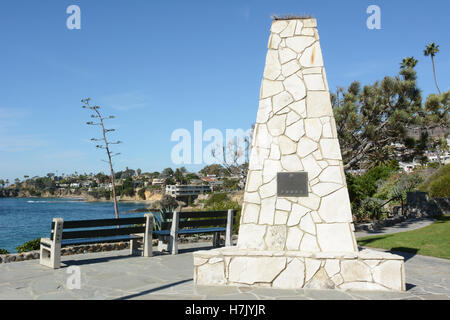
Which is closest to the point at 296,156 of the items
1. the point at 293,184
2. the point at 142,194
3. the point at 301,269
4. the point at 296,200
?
the point at 293,184

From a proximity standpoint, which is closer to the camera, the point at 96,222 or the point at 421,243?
the point at 96,222

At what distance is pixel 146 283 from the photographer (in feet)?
18.0

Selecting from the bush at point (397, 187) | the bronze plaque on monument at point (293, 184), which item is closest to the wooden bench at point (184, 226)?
the bronze plaque on monument at point (293, 184)

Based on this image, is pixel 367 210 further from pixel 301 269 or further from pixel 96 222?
pixel 96 222

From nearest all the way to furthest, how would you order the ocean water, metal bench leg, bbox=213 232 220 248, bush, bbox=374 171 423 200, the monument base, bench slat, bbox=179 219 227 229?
1. the monument base
2. bench slat, bbox=179 219 227 229
3. metal bench leg, bbox=213 232 220 248
4. bush, bbox=374 171 423 200
5. the ocean water

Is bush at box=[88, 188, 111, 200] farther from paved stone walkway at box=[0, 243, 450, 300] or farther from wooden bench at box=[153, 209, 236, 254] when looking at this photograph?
paved stone walkway at box=[0, 243, 450, 300]

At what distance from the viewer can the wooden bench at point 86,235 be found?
255 inches

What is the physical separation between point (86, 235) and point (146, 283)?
2091 mm

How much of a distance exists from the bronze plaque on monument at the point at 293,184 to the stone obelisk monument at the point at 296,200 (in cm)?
2

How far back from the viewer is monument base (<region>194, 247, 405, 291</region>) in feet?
16.9

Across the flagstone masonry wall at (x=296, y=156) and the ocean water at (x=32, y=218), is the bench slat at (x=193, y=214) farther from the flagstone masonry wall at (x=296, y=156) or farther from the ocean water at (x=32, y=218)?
the ocean water at (x=32, y=218)

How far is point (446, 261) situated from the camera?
7523mm

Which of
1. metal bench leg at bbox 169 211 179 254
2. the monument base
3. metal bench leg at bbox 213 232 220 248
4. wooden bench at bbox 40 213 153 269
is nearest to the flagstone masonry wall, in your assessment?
the monument base

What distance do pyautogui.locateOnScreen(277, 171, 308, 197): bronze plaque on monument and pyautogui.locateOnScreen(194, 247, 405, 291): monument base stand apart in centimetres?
95
